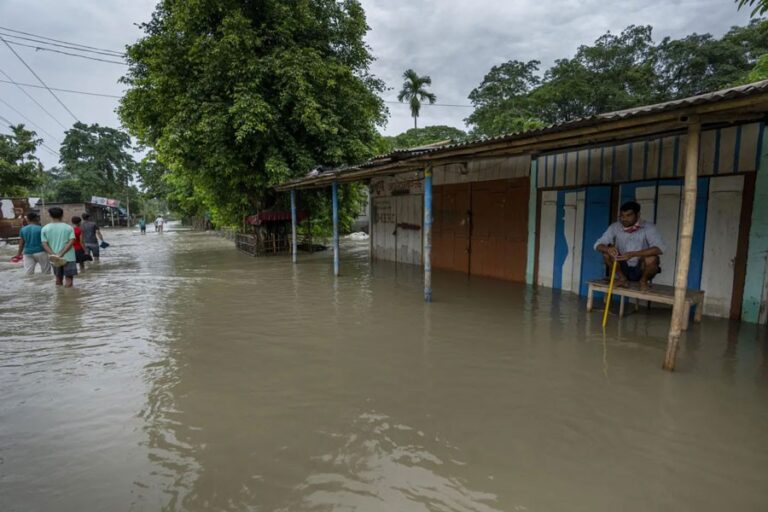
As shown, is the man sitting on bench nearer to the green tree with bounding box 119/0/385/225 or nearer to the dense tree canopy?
the green tree with bounding box 119/0/385/225

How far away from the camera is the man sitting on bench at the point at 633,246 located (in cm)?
577

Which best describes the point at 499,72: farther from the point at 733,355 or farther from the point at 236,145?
the point at 733,355

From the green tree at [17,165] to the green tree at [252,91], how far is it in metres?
13.4

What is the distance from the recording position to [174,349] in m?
5.17

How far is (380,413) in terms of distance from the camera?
345 cm

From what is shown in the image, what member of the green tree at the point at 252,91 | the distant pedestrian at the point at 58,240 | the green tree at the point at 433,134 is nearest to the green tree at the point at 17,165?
the green tree at the point at 252,91

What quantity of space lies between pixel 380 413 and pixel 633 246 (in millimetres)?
4621

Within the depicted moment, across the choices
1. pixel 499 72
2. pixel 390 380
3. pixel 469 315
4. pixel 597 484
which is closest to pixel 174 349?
pixel 390 380

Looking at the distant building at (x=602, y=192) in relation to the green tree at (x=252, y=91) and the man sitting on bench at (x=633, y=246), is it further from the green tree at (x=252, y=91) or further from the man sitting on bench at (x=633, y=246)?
the green tree at (x=252, y=91)

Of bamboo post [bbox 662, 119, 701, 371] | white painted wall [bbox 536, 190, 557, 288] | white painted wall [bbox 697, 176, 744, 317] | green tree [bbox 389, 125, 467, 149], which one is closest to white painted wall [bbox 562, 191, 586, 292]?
white painted wall [bbox 536, 190, 557, 288]

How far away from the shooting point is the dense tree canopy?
25531mm

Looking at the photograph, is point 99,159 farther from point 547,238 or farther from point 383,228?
point 547,238

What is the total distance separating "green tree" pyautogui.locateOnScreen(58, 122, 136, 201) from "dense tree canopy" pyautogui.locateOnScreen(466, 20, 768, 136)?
4523 cm

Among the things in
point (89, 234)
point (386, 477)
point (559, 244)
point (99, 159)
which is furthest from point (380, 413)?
point (99, 159)
